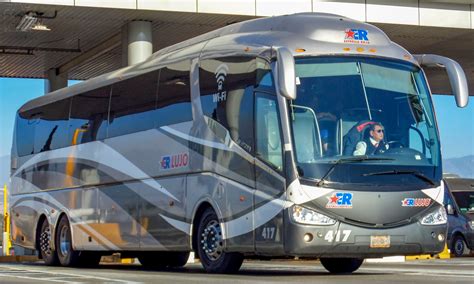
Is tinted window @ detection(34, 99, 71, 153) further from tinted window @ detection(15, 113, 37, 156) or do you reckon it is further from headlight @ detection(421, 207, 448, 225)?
headlight @ detection(421, 207, 448, 225)

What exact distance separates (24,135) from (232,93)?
1000cm

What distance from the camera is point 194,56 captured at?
55.0 ft

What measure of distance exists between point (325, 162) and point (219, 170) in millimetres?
1972

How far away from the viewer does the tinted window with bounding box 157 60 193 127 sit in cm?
1683

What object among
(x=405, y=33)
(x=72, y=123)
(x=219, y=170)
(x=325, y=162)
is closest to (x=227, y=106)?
(x=219, y=170)

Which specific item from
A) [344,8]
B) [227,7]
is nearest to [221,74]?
[227,7]

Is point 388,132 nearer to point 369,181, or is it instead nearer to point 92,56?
point 369,181

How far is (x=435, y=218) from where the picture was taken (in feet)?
49.1

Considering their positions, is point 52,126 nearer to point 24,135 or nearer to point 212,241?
point 24,135

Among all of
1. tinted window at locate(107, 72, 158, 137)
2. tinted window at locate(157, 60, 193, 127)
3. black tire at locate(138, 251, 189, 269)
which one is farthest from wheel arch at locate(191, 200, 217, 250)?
black tire at locate(138, 251, 189, 269)

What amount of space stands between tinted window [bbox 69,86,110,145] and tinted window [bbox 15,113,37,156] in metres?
2.36

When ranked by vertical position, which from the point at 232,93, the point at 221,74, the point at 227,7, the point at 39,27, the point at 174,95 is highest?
the point at 227,7

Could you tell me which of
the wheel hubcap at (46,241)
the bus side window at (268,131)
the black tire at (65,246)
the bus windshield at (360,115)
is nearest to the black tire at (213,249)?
the bus side window at (268,131)

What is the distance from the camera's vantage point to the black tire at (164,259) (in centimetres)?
2084
